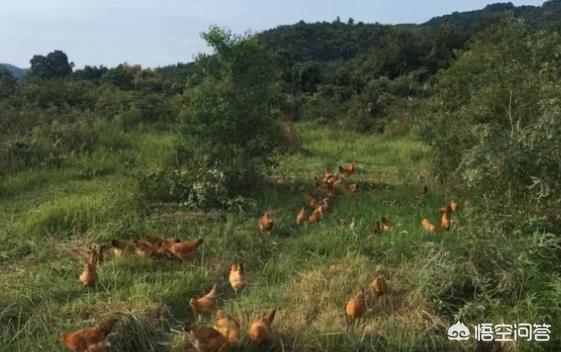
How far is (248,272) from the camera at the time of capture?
5.11 m

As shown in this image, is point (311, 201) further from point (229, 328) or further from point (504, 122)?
point (229, 328)

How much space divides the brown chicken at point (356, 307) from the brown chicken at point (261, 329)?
0.59 m

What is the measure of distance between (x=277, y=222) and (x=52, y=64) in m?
29.3

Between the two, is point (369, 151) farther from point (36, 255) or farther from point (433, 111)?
point (36, 255)

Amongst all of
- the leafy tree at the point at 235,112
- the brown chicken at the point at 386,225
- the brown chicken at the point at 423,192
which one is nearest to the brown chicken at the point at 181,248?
the brown chicken at the point at 386,225

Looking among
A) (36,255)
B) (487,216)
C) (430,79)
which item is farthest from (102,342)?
(430,79)

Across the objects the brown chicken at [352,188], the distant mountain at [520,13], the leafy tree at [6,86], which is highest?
the distant mountain at [520,13]

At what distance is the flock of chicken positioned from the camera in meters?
3.52

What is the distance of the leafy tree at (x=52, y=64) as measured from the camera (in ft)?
103

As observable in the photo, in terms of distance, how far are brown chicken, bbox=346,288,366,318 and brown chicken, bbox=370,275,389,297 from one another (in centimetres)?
19

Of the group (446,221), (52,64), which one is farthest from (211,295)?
(52,64)

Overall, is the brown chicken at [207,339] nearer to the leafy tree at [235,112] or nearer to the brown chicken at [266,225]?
the brown chicken at [266,225]

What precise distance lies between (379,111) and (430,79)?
802 cm

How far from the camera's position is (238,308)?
4246 mm
